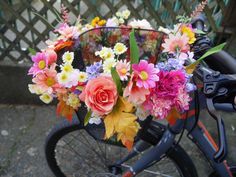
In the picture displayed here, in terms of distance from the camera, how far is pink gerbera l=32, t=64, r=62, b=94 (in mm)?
1071

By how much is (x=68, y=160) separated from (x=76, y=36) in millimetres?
1442

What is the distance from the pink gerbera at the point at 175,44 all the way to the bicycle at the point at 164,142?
11cm

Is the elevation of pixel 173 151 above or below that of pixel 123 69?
below

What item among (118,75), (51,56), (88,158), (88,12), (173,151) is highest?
(88,12)

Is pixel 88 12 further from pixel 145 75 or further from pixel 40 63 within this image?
pixel 145 75

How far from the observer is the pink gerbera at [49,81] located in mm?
1071

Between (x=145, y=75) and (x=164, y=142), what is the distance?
655 millimetres

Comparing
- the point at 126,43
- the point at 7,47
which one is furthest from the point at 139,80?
the point at 7,47

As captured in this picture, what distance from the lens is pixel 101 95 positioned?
0.96 meters

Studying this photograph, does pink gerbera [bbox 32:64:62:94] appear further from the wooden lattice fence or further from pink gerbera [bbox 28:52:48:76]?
the wooden lattice fence

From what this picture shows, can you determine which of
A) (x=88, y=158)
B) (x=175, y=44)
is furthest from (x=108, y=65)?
(x=88, y=158)

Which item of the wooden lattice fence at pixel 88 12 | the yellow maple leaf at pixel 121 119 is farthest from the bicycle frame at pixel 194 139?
the wooden lattice fence at pixel 88 12

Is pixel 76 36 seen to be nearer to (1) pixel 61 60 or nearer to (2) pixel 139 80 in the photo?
(1) pixel 61 60

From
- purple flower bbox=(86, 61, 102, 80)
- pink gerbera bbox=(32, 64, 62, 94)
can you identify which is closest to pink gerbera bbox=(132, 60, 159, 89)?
purple flower bbox=(86, 61, 102, 80)
